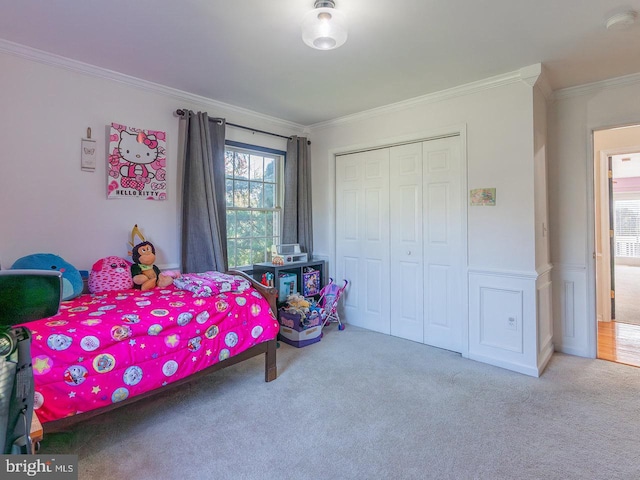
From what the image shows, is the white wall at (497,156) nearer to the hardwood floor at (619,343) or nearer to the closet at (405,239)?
the closet at (405,239)

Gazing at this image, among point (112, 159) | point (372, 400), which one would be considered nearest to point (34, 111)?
point (112, 159)

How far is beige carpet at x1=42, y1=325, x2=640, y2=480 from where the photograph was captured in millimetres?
1753

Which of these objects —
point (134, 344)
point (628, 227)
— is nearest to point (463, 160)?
point (134, 344)

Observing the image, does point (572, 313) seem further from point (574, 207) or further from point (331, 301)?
point (331, 301)

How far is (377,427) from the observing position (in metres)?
2.11

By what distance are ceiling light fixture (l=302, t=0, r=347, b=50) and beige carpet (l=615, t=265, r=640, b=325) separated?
4770mm

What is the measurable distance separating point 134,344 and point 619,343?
4.41 m

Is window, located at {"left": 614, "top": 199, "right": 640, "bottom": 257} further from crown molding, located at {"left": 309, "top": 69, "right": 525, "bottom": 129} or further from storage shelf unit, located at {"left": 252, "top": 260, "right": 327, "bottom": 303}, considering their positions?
storage shelf unit, located at {"left": 252, "top": 260, "right": 327, "bottom": 303}

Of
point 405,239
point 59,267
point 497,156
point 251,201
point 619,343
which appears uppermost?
point 497,156

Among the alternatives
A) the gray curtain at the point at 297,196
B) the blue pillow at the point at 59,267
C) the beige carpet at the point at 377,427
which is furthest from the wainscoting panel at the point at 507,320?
the blue pillow at the point at 59,267

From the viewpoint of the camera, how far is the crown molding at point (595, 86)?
2.91m

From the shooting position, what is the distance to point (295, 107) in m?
3.70

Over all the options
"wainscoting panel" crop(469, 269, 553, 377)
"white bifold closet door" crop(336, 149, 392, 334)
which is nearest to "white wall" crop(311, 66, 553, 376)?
"wainscoting panel" crop(469, 269, 553, 377)

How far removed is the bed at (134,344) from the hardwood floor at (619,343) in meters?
3.13
